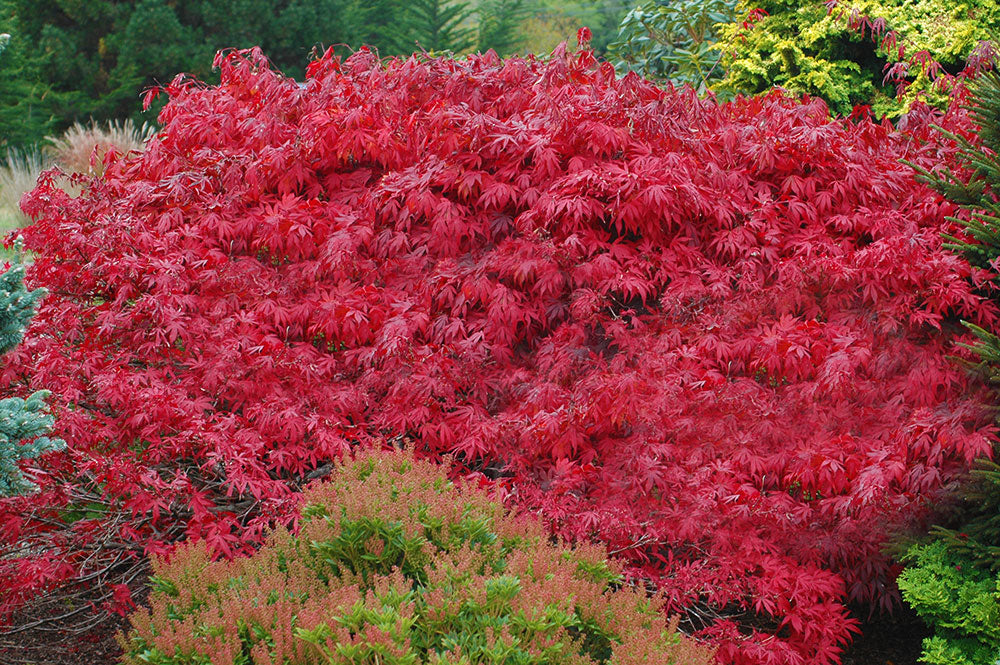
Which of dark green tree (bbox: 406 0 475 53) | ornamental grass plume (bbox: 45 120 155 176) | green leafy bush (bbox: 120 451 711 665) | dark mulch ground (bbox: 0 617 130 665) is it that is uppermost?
dark green tree (bbox: 406 0 475 53)

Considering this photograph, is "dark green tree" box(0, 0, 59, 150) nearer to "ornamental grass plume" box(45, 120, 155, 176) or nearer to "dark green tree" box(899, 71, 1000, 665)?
"ornamental grass plume" box(45, 120, 155, 176)

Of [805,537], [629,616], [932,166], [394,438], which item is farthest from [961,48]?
[629,616]

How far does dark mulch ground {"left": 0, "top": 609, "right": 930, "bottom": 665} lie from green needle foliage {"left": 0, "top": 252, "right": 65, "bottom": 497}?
1.47 meters

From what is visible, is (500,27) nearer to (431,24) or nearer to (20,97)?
(431,24)

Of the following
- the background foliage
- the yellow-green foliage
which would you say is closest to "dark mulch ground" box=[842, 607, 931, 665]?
the yellow-green foliage

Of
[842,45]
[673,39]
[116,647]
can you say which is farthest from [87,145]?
[116,647]

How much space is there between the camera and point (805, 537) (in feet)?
12.2

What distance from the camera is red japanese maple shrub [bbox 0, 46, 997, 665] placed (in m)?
3.67

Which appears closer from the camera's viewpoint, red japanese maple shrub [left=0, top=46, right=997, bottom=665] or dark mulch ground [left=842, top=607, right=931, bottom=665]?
red japanese maple shrub [left=0, top=46, right=997, bottom=665]

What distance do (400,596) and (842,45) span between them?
6.60 meters

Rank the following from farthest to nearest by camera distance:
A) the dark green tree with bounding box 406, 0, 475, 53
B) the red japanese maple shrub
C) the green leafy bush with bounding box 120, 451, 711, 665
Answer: the dark green tree with bounding box 406, 0, 475, 53 < the red japanese maple shrub < the green leafy bush with bounding box 120, 451, 711, 665

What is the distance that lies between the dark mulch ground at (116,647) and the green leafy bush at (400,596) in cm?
139

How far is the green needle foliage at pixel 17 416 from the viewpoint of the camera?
105 inches

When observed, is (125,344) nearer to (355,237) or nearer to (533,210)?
(355,237)
